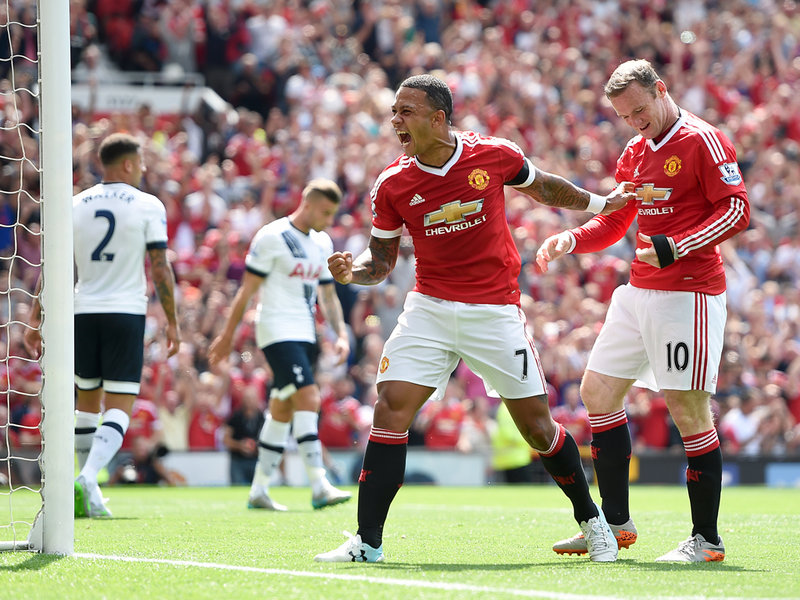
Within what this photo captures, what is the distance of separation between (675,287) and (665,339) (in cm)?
29

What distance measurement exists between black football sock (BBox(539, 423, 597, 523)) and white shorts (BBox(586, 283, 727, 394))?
63 cm

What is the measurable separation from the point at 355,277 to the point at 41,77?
6.16 ft

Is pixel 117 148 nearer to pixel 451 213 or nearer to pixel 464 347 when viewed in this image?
pixel 451 213

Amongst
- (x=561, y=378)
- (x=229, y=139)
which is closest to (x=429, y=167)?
(x=561, y=378)

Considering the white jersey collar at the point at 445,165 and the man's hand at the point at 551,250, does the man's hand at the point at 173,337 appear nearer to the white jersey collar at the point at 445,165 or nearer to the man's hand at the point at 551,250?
the white jersey collar at the point at 445,165

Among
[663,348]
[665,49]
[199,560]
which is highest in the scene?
[665,49]

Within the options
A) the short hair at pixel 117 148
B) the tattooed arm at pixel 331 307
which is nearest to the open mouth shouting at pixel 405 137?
the short hair at pixel 117 148

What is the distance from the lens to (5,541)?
6348mm

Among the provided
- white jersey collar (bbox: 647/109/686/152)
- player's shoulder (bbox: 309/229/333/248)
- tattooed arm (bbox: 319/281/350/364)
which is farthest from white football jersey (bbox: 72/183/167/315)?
white jersey collar (bbox: 647/109/686/152)

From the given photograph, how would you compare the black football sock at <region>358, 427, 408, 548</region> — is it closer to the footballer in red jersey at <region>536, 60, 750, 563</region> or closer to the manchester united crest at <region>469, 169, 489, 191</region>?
the footballer in red jersey at <region>536, 60, 750, 563</region>

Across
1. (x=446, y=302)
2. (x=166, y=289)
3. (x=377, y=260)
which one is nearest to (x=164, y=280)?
(x=166, y=289)

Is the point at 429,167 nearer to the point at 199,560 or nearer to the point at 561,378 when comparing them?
the point at 199,560

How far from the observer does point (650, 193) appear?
6.39 metres

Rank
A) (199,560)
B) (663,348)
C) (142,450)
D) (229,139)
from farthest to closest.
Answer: (229,139) < (142,450) < (663,348) < (199,560)
